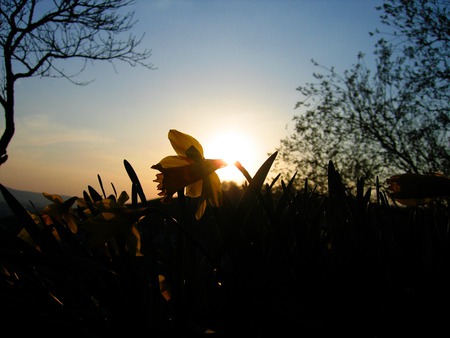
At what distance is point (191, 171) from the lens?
0.70 meters

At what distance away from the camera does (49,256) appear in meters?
0.39

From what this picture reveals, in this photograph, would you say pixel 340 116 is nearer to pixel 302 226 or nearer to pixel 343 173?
pixel 343 173

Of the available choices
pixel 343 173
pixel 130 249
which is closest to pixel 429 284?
pixel 130 249

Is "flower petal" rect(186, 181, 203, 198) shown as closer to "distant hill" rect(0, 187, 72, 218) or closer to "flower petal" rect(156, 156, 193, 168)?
"flower petal" rect(156, 156, 193, 168)

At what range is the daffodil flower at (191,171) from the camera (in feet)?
2.20

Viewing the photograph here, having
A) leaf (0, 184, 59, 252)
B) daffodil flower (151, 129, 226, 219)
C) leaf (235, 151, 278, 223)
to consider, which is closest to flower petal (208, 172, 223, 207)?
daffodil flower (151, 129, 226, 219)

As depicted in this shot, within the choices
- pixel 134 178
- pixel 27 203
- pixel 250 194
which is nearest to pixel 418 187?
pixel 250 194

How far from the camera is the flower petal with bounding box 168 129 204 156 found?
28.8 inches

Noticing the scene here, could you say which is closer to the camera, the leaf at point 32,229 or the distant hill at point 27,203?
the leaf at point 32,229

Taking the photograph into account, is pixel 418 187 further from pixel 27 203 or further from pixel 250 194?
pixel 27 203

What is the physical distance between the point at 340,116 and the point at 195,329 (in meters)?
8.75

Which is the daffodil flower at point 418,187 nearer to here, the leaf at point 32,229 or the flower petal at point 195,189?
the flower petal at point 195,189

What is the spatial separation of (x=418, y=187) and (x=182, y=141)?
1.55 ft

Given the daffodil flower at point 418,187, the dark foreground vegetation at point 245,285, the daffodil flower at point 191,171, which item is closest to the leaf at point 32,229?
the dark foreground vegetation at point 245,285
